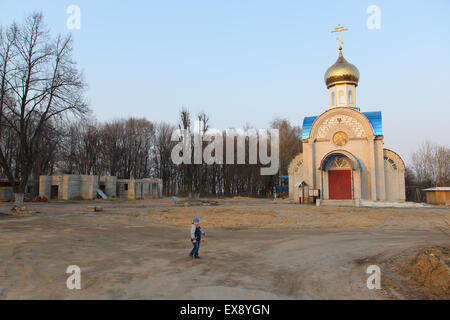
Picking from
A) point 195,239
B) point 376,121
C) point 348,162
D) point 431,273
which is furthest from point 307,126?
point 431,273

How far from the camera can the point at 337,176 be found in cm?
2919

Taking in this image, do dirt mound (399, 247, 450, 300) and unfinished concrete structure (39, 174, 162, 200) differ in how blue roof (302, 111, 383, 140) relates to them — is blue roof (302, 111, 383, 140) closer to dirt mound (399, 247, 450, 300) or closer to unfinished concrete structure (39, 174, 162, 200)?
unfinished concrete structure (39, 174, 162, 200)

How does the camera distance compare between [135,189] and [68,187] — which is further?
[135,189]

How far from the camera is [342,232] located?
1371cm

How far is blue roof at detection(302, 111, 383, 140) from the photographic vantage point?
29.8 meters

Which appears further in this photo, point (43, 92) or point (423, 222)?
point (43, 92)

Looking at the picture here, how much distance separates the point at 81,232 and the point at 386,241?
11.8 m

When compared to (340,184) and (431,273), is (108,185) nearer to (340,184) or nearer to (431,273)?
(340,184)

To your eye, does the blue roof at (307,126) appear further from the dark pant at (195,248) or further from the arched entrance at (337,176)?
the dark pant at (195,248)

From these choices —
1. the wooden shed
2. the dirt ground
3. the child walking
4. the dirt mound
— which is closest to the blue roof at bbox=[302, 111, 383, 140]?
the wooden shed

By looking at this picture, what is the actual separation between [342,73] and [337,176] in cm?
1111

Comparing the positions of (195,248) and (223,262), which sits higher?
Result: (195,248)
